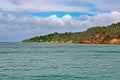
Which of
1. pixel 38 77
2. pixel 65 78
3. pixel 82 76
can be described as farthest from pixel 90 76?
pixel 38 77

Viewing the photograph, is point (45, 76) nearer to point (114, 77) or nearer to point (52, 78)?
point (52, 78)

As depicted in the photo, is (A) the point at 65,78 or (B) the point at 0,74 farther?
(B) the point at 0,74

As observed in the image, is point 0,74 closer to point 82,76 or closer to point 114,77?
point 82,76

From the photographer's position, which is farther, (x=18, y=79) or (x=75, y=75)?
(x=75, y=75)

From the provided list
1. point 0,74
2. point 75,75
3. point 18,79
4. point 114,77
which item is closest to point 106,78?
point 114,77

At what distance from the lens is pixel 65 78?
40531 mm

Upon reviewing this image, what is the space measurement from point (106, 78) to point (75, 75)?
4968 mm

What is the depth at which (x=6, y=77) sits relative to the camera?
136 feet

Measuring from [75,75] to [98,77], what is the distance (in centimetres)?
361

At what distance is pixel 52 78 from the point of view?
4072 cm

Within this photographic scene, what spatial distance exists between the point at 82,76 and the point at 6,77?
33.4ft

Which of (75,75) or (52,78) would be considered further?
(75,75)

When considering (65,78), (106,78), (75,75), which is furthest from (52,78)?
(106,78)

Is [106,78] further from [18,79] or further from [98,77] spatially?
[18,79]
